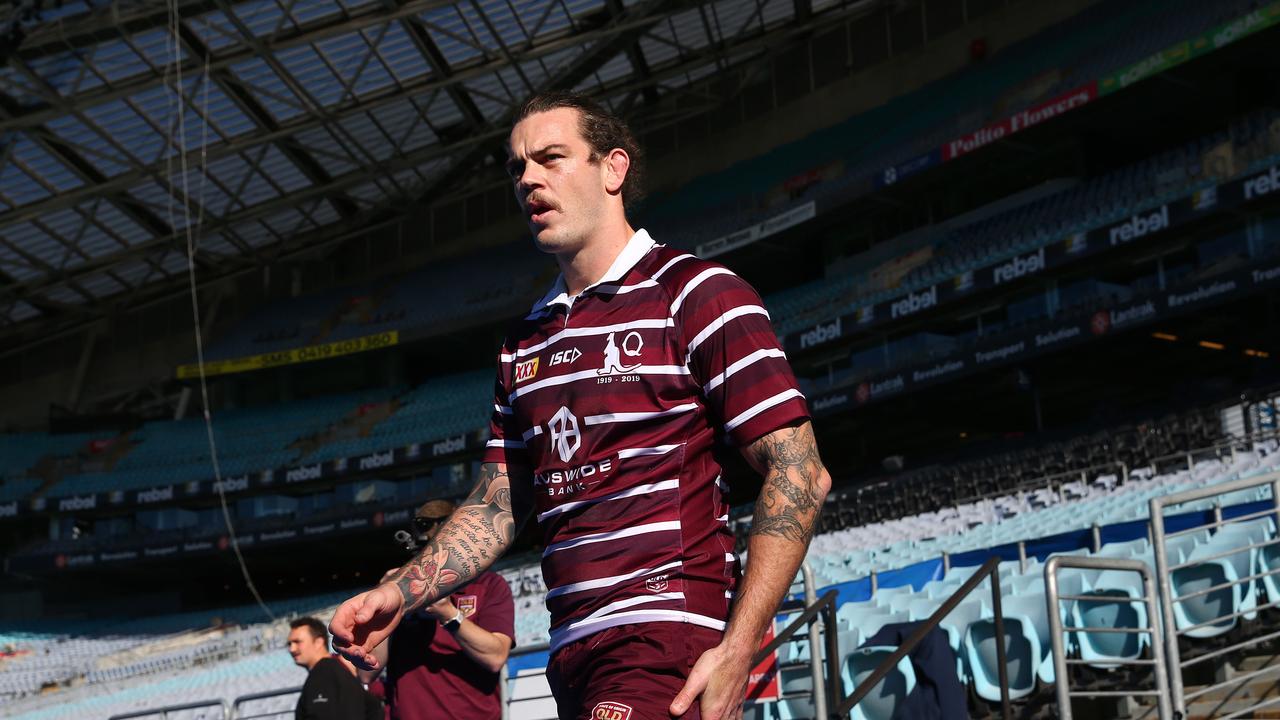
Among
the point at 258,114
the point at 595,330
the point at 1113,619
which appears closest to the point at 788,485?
the point at 595,330

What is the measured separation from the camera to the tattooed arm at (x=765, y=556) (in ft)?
7.41

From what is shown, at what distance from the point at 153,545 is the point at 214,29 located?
15636 mm

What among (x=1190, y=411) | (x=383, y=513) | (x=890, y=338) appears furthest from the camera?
(x=383, y=513)

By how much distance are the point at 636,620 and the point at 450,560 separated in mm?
603

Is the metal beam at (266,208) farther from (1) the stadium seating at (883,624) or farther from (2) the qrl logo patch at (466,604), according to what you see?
(2) the qrl logo patch at (466,604)

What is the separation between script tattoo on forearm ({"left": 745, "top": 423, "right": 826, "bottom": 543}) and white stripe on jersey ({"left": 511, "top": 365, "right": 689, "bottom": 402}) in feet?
0.69

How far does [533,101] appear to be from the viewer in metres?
2.81

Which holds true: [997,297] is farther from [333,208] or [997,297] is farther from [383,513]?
[333,208]

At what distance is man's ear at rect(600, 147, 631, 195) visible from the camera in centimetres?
279

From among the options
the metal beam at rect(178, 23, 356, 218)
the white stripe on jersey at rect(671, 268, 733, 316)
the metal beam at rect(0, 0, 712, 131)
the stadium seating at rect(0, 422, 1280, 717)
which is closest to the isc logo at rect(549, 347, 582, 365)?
the white stripe on jersey at rect(671, 268, 733, 316)

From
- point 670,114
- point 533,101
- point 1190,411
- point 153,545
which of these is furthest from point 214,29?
point 533,101

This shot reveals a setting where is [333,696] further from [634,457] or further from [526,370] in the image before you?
[634,457]

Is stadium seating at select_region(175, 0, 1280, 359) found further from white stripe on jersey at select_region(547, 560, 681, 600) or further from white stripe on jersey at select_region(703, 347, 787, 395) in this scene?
white stripe on jersey at select_region(547, 560, 681, 600)

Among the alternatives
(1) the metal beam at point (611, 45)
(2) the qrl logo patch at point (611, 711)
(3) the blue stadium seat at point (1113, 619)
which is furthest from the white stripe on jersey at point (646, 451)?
(1) the metal beam at point (611, 45)
